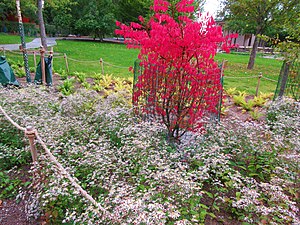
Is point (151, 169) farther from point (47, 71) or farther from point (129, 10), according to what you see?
point (129, 10)

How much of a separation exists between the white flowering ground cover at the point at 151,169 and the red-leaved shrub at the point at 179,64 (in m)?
0.41

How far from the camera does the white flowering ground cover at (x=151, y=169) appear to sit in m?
2.23

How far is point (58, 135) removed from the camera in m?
3.37

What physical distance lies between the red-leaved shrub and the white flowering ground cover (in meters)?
0.41

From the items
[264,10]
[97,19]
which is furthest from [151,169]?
[97,19]

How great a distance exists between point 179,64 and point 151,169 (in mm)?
1720

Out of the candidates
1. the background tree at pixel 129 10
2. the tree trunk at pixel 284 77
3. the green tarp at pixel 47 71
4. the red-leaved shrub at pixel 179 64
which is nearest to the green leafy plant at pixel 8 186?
the red-leaved shrub at pixel 179 64

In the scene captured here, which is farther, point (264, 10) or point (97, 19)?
point (97, 19)

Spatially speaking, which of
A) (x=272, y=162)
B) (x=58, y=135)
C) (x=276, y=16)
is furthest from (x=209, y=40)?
(x=276, y=16)

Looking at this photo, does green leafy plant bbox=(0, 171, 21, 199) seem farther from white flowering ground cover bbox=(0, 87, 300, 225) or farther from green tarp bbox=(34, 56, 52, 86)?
green tarp bbox=(34, 56, 52, 86)

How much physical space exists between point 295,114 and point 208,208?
3477 mm

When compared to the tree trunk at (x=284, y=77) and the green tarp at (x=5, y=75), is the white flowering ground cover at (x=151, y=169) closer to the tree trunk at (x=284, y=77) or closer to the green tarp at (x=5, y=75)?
the tree trunk at (x=284, y=77)

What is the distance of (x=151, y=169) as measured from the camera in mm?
3078

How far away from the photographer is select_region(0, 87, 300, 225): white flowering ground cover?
223cm
